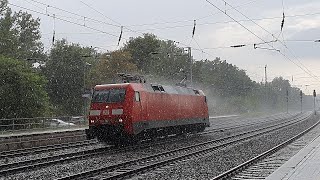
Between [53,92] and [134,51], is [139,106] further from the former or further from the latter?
[134,51]

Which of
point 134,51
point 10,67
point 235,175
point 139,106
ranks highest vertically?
point 134,51

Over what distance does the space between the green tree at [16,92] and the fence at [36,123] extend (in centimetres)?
234

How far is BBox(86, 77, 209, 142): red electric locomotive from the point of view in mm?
22356

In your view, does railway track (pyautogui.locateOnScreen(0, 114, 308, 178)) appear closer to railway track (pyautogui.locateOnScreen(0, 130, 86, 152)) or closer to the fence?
railway track (pyautogui.locateOnScreen(0, 130, 86, 152))

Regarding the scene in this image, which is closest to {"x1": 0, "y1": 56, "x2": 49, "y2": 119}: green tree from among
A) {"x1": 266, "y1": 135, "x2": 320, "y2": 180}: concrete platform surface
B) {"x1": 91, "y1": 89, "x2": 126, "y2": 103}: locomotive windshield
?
{"x1": 91, "y1": 89, "x2": 126, "y2": 103}: locomotive windshield

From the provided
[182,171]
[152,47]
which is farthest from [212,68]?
[182,171]

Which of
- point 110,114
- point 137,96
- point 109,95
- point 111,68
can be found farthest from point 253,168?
point 111,68

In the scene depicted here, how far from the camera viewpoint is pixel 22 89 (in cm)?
3891

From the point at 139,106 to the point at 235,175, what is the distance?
946cm

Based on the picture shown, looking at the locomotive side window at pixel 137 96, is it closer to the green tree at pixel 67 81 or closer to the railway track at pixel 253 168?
the railway track at pixel 253 168

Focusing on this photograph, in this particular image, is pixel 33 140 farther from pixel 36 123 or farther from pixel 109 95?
pixel 36 123

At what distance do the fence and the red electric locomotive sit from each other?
1078 centimetres

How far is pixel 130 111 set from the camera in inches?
878

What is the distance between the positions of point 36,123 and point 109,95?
14.3 meters
